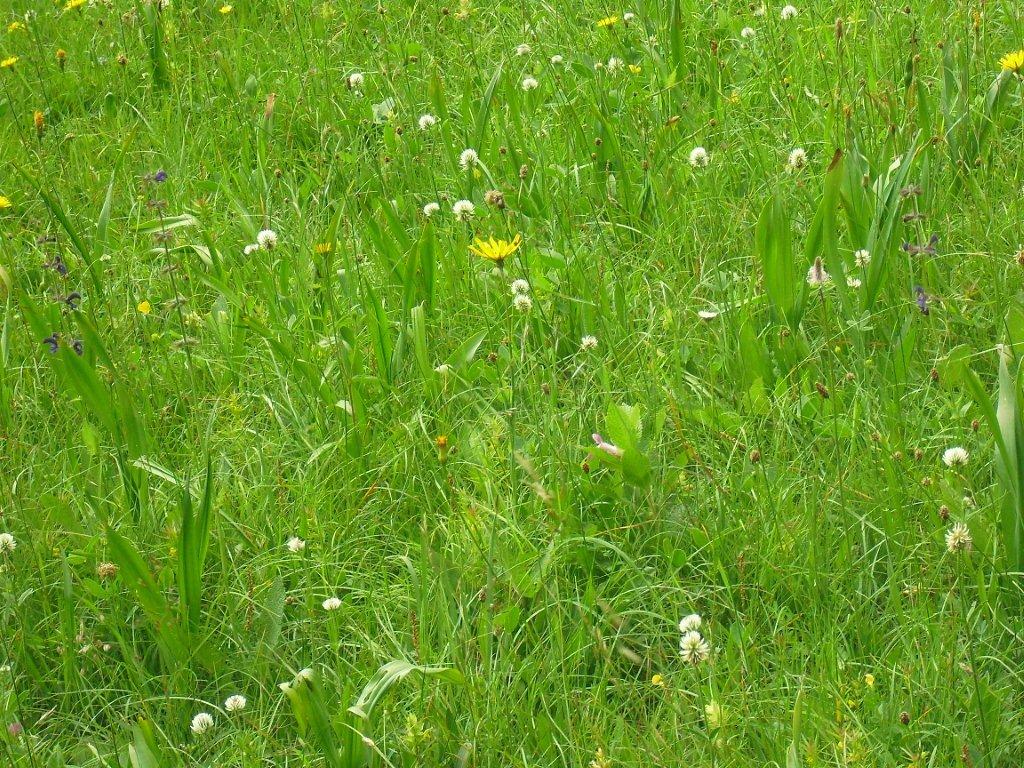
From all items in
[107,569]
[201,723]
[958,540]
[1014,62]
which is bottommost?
[201,723]

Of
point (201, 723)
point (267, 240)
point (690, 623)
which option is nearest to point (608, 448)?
point (690, 623)

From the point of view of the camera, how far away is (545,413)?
229 cm

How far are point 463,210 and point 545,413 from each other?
0.73m

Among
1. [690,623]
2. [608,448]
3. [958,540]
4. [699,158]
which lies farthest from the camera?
[699,158]

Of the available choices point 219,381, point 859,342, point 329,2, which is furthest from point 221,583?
point 329,2

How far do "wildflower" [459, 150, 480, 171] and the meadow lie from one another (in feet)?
0.08

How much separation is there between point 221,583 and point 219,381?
2.15 ft

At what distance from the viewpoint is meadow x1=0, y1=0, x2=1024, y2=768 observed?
1762 millimetres

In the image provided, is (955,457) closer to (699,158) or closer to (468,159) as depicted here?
(699,158)

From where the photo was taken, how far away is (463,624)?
184 centimetres

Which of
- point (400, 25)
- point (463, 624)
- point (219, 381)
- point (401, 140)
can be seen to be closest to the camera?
point (463, 624)

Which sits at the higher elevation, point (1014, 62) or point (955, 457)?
point (1014, 62)

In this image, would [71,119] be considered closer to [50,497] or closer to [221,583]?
[50,497]

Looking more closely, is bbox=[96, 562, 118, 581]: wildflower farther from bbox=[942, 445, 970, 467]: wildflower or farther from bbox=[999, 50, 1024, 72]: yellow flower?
bbox=[999, 50, 1024, 72]: yellow flower
